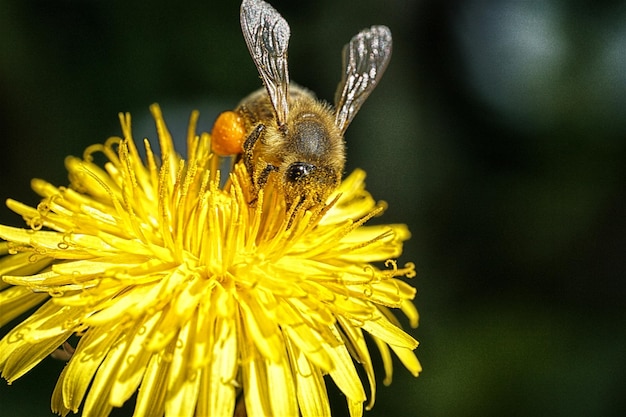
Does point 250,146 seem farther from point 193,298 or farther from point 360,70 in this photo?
point 360,70

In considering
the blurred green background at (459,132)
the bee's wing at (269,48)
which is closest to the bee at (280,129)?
the bee's wing at (269,48)

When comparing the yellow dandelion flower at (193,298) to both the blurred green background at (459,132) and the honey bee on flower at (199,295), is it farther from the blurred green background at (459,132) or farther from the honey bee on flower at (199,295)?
the blurred green background at (459,132)

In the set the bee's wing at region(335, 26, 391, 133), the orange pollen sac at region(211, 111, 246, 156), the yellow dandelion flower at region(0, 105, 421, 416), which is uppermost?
the bee's wing at region(335, 26, 391, 133)

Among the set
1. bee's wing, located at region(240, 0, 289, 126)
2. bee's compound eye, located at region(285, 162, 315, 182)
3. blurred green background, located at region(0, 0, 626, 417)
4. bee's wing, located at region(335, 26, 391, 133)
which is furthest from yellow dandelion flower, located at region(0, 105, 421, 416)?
blurred green background, located at region(0, 0, 626, 417)

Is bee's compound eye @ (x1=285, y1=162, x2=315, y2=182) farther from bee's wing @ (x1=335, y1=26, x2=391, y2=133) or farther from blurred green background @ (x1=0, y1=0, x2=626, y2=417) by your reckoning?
blurred green background @ (x1=0, y1=0, x2=626, y2=417)

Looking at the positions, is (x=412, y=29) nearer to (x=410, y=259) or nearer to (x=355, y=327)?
(x=410, y=259)

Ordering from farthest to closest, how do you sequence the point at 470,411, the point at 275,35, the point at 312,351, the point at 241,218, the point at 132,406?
the point at 470,411, the point at 132,406, the point at 275,35, the point at 241,218, the point at 312,351

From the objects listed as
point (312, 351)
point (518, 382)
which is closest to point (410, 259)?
point (518, 382)
